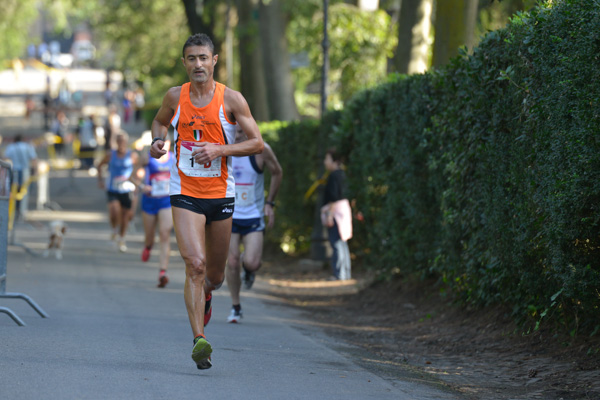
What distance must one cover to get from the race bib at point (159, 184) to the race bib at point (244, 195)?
3.46 metres

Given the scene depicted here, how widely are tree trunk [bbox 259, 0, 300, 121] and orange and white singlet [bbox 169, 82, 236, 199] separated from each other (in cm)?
1729

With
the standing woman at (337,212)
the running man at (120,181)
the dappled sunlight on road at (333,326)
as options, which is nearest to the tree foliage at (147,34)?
the running man at (120,181)

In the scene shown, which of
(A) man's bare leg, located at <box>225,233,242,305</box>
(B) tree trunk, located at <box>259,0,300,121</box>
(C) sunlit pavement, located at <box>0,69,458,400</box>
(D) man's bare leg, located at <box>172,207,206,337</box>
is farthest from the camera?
(B) tree trunk, located at <box>259,0,300,121</box>

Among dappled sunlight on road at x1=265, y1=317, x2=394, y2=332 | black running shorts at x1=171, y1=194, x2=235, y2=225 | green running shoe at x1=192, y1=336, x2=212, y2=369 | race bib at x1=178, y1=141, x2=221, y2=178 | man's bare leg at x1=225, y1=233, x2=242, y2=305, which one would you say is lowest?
dappled sunlight on road at x1=265, y1=317, x2=394, y2=332

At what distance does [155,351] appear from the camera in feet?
25.3

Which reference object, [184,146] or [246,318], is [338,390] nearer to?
[184,146]

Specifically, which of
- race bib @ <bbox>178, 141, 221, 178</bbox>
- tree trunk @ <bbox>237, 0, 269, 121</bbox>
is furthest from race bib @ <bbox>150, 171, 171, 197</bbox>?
tree trunk @ <bbox>237, 0, 269, 121</bbox>

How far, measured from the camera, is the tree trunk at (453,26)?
12.8 metres

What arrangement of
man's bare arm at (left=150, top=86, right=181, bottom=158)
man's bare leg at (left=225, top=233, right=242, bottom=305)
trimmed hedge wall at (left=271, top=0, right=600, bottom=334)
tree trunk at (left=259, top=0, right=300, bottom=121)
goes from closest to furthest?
trimmed hedge wall at (left=271, top=0, right=600, bottom=334), man's bare arm at (left=150, top=86, right=181, bottom=158), man's bare leg at (left=225, top=233, right=242, bottom=305), tree trunk at (left=259, top=0, right=300, bottom=121)

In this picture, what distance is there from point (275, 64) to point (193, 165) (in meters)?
17.5

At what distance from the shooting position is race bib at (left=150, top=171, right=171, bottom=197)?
13.5 metres

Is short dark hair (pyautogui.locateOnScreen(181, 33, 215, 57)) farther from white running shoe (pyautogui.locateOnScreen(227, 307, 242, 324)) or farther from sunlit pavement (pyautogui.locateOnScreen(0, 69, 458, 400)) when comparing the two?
white running shoe (pyautogui.locateOnScreen(227, 307, 242, 324))

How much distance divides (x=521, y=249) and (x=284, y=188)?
11.2 metres

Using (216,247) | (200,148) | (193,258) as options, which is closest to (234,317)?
(216,247)
